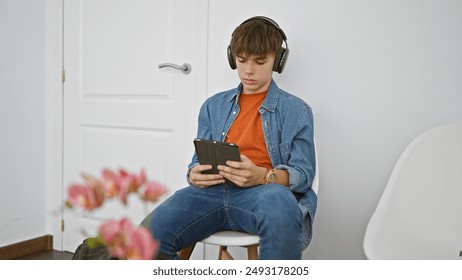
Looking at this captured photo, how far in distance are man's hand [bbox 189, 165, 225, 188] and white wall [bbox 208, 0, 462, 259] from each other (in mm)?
424

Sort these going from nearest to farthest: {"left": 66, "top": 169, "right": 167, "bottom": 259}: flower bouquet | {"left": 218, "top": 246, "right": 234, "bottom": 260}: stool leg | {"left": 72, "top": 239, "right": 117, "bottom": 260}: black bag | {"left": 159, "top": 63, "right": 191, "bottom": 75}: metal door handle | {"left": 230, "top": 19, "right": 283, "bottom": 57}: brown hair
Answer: {"left": 66, "top": 169, "right": 167, "bottom": 259}: flower bouquet, {"left": 72, "top": 239, "right": 117, "bottom": 260}: black bag, {"left": 230, "top": 19, "right": 283, "bottom": 57}: brown hair, {"left": 218, "top": 246, "right": 234, "bottom": 260}: stool leg, {"left": 159, "top": 63, "right": 191, "bottom": 75}: metal door handle

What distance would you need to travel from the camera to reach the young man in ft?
2.65

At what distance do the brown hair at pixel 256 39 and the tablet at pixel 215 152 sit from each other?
0.27 m

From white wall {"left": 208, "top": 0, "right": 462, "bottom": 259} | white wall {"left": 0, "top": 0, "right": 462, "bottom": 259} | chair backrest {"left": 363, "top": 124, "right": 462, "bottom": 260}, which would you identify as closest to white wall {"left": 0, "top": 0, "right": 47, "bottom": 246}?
white wall {"left": 0, "top": 0, "right": 462, "bottom": 259}

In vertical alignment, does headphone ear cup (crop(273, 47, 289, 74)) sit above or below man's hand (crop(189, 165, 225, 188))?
above

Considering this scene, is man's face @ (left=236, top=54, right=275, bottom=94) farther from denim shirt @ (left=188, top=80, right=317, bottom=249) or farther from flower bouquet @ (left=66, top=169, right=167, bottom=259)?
flower bouquet @ (left=66, top=169, right=167, bottom=259)

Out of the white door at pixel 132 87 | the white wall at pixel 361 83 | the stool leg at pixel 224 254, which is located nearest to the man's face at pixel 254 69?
the white wall at pixel 361 83

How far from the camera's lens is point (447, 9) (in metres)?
1.05

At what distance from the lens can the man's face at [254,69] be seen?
1022 mm

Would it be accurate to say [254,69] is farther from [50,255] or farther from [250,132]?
[50,255]

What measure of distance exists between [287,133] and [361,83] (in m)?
0.29

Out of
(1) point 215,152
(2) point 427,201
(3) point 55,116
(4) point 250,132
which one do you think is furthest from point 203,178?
(3) point 55,116

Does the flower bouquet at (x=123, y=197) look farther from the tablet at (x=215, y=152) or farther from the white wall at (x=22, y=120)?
the white wall at (x=22, y=120)

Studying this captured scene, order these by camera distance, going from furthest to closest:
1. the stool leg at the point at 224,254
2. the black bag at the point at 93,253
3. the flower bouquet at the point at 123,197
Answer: the stool leg at the point at 224,254 → the black bag at the point at 93,253 → the flower bouquet at the point at 123,197
